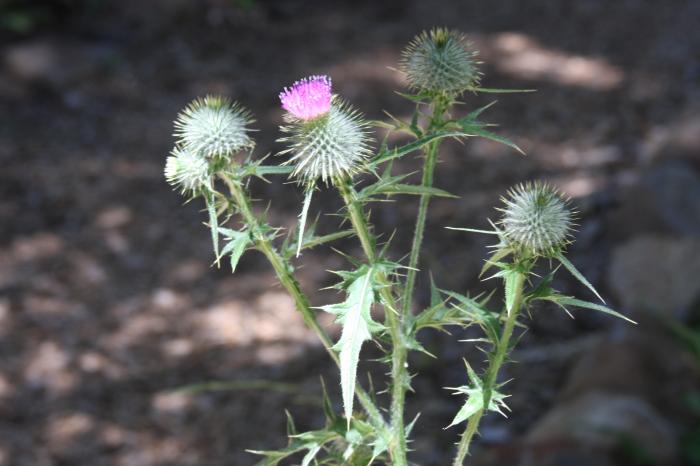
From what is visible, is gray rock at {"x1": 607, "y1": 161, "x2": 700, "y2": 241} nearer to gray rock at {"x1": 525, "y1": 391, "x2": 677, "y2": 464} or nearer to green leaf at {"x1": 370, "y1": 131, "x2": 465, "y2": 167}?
gray rock at {"x1": 525, "y1": 391, "x2": 677, "y2": 464}

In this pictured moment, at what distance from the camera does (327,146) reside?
181cm

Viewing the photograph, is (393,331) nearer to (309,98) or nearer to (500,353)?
(500,353)

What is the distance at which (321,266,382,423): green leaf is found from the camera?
1.55 meters

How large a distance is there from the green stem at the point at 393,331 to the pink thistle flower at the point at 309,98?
163mm

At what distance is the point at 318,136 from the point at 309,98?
0.29 ft

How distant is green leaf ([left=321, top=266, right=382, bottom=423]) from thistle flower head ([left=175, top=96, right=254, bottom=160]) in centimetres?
37

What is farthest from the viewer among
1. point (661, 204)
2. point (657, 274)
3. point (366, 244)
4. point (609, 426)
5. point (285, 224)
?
point (285, 224)

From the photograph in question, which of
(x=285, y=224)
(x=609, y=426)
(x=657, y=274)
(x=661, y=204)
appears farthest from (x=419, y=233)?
(x=285, y=224)

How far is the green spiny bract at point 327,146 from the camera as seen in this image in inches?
69.2

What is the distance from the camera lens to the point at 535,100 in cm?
741

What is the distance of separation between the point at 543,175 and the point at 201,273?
2.60m

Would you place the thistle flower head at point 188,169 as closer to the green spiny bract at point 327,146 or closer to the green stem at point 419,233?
the green spiny bract at point 327,146

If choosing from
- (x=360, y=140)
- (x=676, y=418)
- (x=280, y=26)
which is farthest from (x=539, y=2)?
(x=360, y=140)

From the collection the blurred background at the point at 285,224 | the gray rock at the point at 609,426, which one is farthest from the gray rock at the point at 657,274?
the gray rock at the point at 609,426
